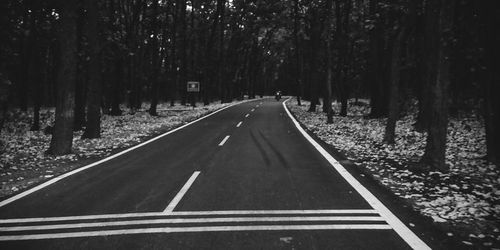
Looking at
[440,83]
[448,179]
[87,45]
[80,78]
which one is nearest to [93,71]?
[87,45]

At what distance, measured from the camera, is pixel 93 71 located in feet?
49.1

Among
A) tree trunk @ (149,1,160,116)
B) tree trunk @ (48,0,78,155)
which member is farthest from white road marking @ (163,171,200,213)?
tree trunk @ (149,1,160,116)

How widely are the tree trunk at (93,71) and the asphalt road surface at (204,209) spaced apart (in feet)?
18.3

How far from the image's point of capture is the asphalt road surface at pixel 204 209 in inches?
188

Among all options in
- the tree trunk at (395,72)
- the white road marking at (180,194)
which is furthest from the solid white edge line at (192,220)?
the tree trunk at (395,72)

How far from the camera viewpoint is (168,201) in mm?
6469

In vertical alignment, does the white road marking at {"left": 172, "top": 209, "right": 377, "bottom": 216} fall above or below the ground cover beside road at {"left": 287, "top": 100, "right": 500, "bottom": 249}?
below

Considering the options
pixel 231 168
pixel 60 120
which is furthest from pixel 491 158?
pixel 60 120

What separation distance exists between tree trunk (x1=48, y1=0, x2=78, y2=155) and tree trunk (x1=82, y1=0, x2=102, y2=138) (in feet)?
10.7

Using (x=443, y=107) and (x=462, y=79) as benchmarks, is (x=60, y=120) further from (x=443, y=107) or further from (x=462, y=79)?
(x=462, y=79)

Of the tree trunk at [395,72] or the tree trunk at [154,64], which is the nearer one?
the tree trunk at [395,72]

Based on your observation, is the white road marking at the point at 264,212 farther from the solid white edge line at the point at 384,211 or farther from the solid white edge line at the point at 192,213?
the solid white edge line at the point at 384,211

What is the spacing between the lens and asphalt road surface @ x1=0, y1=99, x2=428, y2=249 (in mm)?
4770

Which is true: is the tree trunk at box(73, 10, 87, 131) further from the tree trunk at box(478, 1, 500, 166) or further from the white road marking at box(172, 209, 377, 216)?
the tree trunk at box(478, 1, 500, 166)
